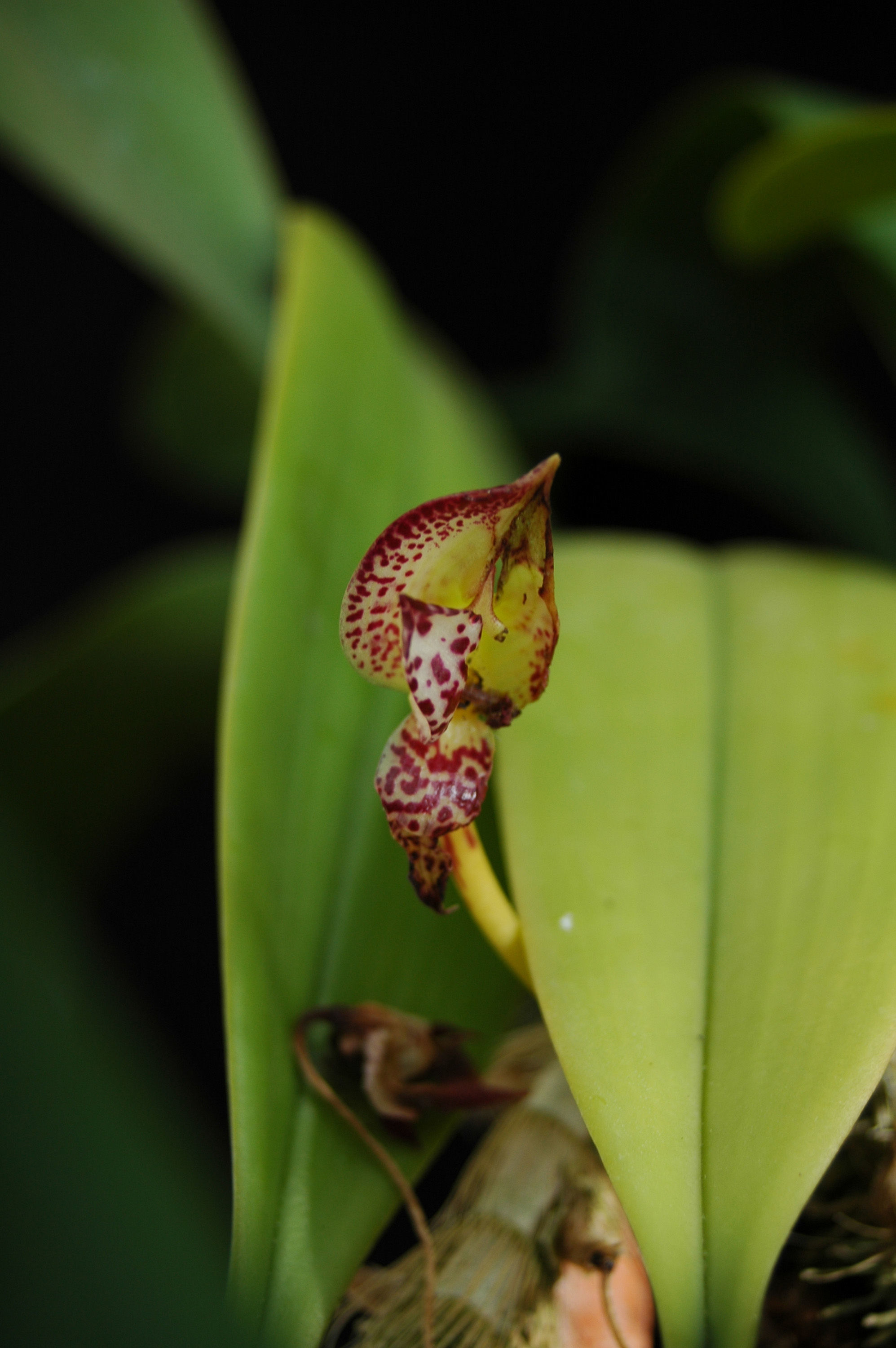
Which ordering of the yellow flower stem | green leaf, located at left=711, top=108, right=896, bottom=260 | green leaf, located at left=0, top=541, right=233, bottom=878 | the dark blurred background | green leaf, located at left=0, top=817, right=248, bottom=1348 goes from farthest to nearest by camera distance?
the dark blurred background
green leaf, located at left=0, top=541, right=233, bottom=878
green leaf, located at left=711, top=108, right=896, bottom=260
the yellow flower stem
green leaf, located at left=0, top=817, right=248, bottom=1348

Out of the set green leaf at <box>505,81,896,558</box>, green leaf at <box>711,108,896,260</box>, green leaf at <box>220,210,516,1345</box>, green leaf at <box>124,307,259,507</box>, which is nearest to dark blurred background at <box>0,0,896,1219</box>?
green leaf at <box>124,307,259,507</box>

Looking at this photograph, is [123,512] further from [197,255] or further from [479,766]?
[479,766]

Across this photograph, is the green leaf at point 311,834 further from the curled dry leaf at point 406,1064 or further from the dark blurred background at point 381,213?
the dark blurred background at point 381,213

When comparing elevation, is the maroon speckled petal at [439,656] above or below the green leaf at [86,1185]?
above

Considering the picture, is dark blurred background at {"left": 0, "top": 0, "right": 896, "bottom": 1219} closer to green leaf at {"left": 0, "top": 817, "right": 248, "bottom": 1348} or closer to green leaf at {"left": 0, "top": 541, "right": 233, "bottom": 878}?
green leaf at {"left": 0, "top": 541, "right": 233, "bottom": 878}

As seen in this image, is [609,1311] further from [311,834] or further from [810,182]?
[810,182]

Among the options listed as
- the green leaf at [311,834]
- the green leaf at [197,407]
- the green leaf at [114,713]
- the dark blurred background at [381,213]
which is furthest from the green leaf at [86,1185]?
the dark blurred background at [381,213]
